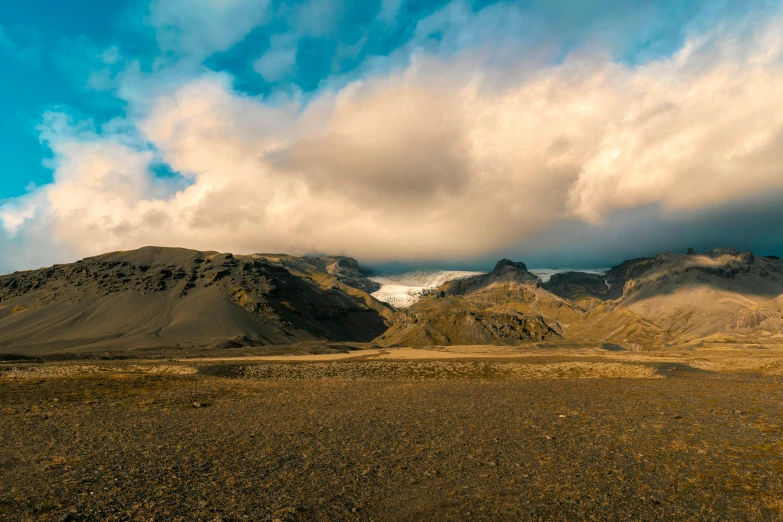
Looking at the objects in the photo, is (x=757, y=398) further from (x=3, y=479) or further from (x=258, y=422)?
(x=3, y=479)

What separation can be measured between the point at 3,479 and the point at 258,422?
46.0 ft

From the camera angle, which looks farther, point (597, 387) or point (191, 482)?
point (597, 387)

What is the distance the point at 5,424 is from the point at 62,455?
11.0 m

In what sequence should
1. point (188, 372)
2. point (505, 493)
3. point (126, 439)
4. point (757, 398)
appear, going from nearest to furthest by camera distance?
point (505, 493) < point (126, 439) < point (757, 398) < point (188, 372)

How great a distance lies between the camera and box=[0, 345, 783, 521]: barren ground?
15.2m

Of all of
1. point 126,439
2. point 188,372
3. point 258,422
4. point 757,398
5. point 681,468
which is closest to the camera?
point 681,468

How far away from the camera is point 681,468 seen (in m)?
19.5

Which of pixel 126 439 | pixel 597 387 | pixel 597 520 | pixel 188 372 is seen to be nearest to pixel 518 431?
pixel 597 520

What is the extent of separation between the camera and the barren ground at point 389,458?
1520 centimetres

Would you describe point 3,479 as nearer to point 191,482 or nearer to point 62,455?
point 62,455

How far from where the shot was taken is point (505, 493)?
54.4ft

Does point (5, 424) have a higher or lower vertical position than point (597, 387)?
higher

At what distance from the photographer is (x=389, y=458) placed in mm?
21234

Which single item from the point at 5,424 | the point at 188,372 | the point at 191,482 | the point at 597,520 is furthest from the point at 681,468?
the point at 188,372
